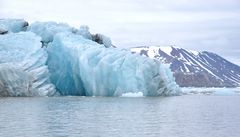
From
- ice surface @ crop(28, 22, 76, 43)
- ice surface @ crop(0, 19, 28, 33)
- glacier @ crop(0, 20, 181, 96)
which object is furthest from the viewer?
Result: ice surface @ crop(0, 19, 28, 33)

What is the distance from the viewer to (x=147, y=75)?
164 ft

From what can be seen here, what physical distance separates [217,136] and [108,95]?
88.3 feet

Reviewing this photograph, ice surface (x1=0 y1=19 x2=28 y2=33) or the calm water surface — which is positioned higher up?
ice surface (x1=0 y1=19 x2=28 y2=33)

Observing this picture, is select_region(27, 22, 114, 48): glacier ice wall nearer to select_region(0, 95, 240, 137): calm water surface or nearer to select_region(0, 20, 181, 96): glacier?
select_region(0, 20, 181, 96): glacier

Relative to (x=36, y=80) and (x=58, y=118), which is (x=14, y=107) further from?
(x=36, y=80)

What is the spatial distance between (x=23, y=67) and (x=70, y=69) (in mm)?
5484

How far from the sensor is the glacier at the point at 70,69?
4697cm

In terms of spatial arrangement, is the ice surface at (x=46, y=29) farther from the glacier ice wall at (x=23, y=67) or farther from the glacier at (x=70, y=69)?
the glacier ice wall at (x=23, y=67)

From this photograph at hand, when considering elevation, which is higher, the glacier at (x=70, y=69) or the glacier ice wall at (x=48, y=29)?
the glacier ice wall at (x=48, y=29)

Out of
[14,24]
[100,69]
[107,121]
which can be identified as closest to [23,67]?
[100,69]

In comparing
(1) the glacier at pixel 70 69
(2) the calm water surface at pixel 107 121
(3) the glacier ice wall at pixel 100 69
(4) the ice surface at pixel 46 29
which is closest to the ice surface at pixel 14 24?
(4) the ice surface at pixel 46 29

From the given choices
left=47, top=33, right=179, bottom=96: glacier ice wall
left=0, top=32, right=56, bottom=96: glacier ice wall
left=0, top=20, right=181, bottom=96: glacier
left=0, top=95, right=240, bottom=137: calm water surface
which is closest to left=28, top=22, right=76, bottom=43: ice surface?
left=0, top=20, right=181, bottom=96: glacier

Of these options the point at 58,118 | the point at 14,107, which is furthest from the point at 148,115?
the point at 14,107

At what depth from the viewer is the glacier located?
47.0 m
